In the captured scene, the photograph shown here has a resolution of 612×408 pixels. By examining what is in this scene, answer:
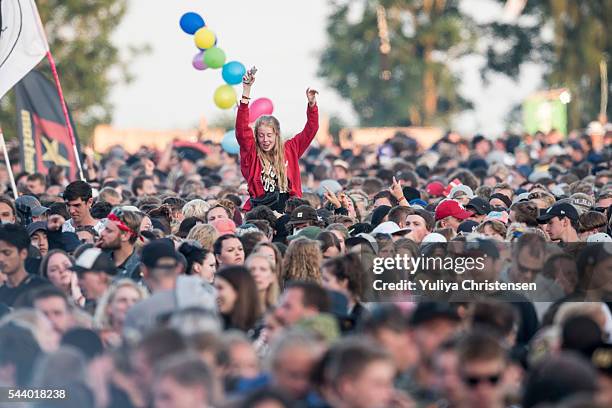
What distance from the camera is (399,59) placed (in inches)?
2382

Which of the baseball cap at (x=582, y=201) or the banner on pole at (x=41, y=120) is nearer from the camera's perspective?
the baseball cap at (x=582, y=201)

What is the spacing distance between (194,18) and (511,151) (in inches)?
413

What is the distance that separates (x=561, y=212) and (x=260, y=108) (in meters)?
7.68

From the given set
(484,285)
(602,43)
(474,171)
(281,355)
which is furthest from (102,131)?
(281,355)

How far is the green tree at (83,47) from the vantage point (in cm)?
5044

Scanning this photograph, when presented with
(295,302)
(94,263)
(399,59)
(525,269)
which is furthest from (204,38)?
(399,59)

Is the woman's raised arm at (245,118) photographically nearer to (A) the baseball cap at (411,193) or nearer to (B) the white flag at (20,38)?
(A) the baseball cap at (411,193)

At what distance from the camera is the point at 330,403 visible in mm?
8461

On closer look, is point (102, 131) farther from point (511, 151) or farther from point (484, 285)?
point (484, 285)

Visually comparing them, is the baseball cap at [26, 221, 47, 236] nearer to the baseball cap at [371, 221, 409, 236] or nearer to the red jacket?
the red jacket

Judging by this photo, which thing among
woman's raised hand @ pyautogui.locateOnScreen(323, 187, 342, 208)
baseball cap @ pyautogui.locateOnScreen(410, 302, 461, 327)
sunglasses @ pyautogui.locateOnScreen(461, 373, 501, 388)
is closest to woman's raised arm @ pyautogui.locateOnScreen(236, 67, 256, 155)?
woman's raised hand @ pyautogui.locateOnScreen(323, 187, 342, 208)

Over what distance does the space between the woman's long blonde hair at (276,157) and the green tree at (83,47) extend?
3351cm

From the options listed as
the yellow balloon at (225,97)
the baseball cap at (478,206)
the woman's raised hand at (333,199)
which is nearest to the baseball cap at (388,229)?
the baseball cap at (478,206)

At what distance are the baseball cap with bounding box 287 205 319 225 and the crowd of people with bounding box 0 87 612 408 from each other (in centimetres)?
2
